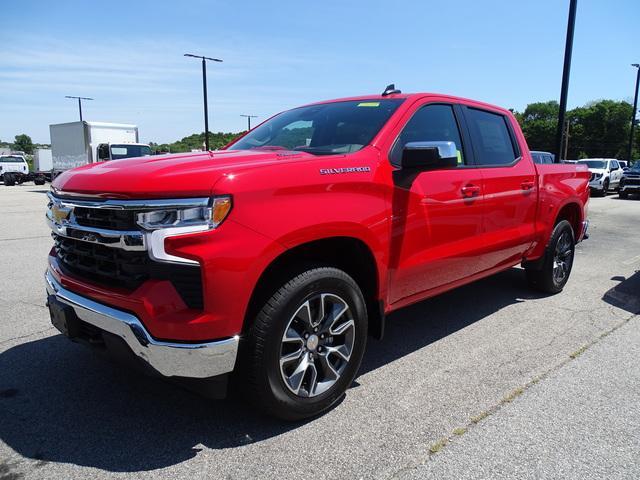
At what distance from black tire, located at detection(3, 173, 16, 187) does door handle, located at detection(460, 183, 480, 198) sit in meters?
31.3

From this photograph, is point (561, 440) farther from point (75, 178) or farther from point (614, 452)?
point (75, 178)

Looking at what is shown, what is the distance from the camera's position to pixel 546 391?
3.28 m

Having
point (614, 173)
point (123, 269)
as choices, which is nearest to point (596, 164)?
point (614, 173)

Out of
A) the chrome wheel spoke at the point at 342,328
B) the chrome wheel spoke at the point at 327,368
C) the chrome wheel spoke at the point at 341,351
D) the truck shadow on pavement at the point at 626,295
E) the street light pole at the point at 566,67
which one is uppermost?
the street light pole at the point at 566,67

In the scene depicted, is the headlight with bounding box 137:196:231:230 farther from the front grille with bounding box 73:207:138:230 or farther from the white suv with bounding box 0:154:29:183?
the white suv with bounding box 0:154:29:183

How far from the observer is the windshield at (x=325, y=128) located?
11.4ft

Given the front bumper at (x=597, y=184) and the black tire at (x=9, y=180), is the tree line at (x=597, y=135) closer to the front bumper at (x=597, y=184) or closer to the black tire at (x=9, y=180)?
the black tire at (x=9, y=180)

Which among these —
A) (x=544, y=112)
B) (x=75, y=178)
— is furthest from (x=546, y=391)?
(x=544, y=112)

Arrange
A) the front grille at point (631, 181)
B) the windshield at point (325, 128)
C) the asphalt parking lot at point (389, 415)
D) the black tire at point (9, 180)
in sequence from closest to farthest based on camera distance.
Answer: the asphalt parking lot at point (389, 415) < the windshield at point (325, 128) < the front grille at point (631, 181) < the black tire at point (9, 180)

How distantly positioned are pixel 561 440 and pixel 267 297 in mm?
1778

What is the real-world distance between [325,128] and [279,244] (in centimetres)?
152

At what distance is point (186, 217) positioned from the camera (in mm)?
2391

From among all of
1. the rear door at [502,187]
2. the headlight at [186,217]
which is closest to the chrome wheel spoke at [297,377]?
the headlight at [186,217]

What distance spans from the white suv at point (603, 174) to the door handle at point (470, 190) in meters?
21.1
